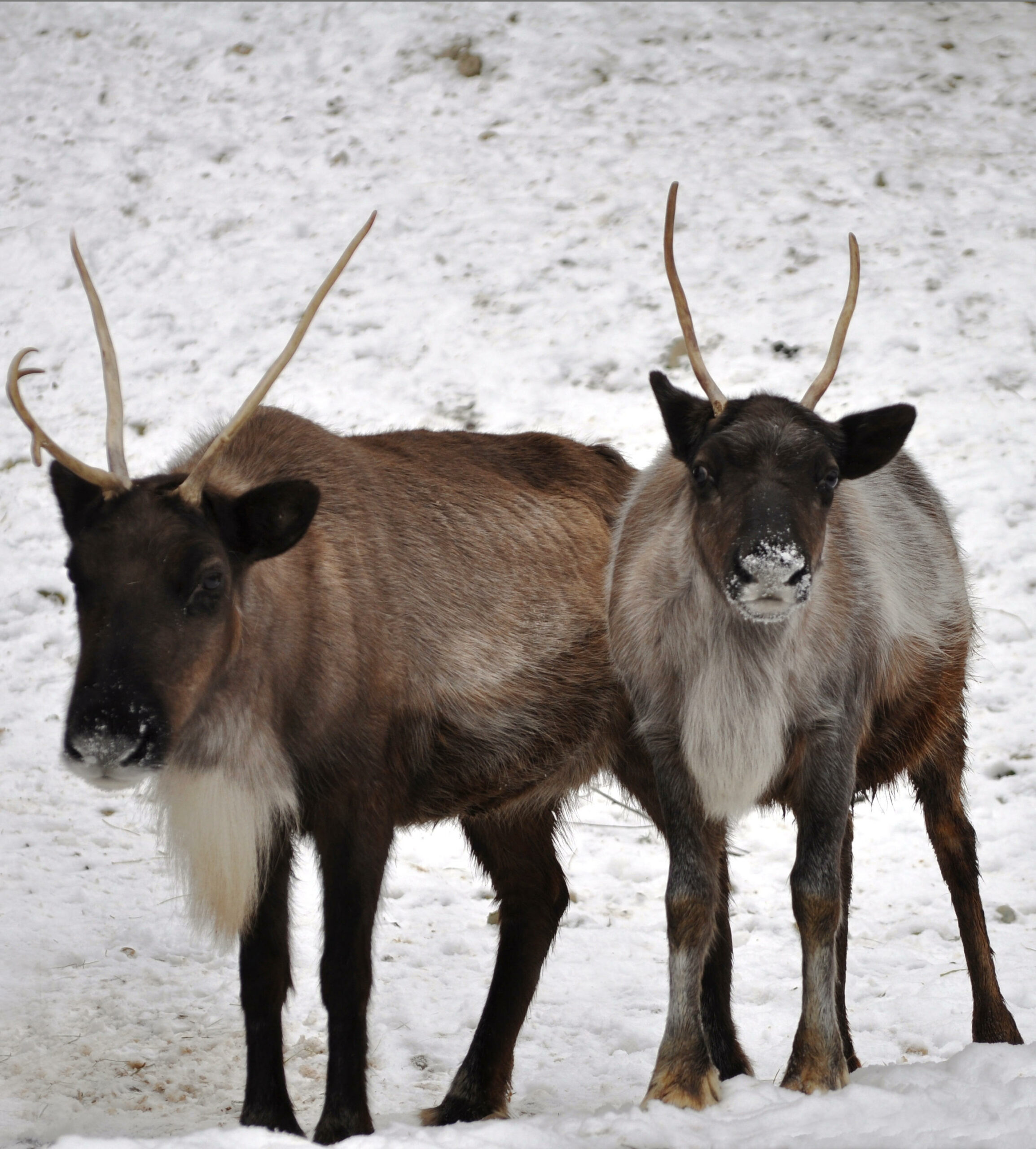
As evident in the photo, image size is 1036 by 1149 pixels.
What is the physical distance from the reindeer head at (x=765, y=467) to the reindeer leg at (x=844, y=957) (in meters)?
1.22

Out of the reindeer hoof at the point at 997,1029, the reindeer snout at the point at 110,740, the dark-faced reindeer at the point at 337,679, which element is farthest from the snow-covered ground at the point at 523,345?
the reindeer snout at the point at 110,740

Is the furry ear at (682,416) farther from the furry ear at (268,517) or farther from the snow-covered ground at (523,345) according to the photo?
the snow-covered ground at (523,345)

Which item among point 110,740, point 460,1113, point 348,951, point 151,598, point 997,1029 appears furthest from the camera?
point 460,1113

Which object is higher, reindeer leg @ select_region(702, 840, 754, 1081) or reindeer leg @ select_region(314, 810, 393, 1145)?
reindeer leg @ select_region(314, 810, 393, 1145)

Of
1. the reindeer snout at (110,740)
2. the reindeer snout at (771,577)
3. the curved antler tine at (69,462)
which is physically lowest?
the reindeer snout at (110,740)

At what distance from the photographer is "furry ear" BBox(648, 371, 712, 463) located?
4.12 meters

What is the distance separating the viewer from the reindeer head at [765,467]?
12.0 feet

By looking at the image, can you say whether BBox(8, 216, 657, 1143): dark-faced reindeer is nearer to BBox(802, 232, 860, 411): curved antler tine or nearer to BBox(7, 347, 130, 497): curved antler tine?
BBox(7, 347, 130, 497): curved antler tine

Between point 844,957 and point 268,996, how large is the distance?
1.97m

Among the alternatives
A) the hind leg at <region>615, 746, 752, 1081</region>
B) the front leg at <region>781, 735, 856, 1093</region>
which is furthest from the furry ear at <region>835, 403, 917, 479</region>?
the hind leg at <region>615, 746, 752, 1081</region>

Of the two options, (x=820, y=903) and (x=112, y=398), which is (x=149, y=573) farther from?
(x=820, y=903)

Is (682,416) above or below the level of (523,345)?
above

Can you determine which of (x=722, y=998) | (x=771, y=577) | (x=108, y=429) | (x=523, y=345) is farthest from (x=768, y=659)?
(x=523, y=345)

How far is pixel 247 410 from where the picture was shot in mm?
4117
